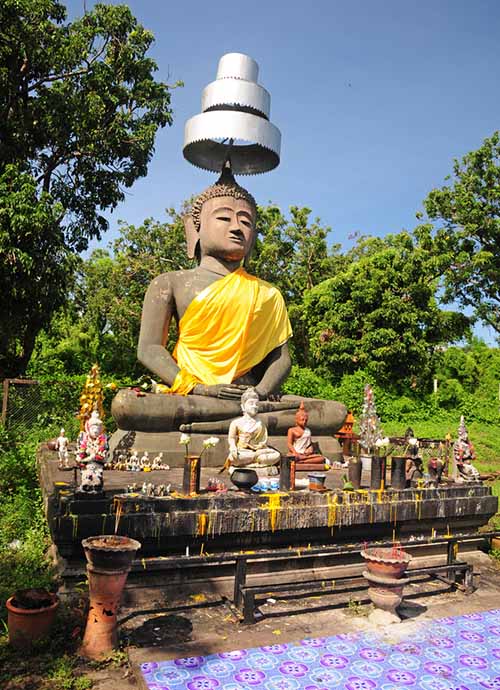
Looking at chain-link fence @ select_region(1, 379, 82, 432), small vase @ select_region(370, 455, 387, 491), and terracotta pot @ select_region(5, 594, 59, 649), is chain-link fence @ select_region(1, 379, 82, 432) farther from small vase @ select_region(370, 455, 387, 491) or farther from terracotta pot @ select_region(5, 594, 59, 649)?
terracotta pot @ select_region(5, 594, 59, 649)

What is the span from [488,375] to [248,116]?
72.8 ft

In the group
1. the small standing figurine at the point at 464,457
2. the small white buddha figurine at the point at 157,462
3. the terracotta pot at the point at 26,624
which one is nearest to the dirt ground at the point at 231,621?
the terracotta pot at the point at 26,624

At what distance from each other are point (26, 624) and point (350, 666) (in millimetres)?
2367

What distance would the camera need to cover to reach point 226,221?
35.2ft

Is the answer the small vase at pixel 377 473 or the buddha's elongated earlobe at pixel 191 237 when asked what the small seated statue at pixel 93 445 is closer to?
the small vase at pixel 377 473

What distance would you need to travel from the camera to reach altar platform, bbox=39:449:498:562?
17.5 feet

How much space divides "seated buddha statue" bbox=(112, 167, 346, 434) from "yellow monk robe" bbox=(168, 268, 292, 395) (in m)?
0.02

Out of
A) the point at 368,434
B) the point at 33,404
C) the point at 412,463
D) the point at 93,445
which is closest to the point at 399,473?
the point at 412,463

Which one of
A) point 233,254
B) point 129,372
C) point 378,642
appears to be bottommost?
point 378,642

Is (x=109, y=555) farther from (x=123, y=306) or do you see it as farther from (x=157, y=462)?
(x=123, y=306)

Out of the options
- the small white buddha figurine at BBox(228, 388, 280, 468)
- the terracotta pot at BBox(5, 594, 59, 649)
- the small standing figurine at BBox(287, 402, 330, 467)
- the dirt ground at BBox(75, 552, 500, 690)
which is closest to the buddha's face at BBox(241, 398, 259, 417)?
the small white buddha figurine at BBox(228, 388, 280, 468)

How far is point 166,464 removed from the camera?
867 centimetres

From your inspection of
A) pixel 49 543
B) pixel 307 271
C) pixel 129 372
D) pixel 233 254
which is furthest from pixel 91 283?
pixel 49 543

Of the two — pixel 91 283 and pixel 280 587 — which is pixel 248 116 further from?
pixel 91 283
